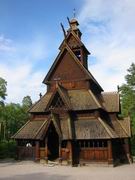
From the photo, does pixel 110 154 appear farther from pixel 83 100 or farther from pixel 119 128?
pixel 83 100

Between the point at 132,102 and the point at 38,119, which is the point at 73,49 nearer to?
the point at 38,119

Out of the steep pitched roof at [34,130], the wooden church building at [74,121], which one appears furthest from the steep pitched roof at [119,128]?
the steep pitched roof at [34,130]

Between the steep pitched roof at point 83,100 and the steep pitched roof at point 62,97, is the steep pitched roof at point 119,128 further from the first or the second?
the steep pitched roof at point 62,97

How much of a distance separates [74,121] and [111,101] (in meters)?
6.55

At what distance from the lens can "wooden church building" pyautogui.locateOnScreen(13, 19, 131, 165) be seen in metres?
26.5

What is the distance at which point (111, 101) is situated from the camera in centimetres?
3297

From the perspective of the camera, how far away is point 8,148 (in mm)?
39375

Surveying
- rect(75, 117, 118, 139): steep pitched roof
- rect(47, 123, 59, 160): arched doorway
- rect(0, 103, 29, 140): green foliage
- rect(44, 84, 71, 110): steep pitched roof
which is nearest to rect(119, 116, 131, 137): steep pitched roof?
rect(75, 117, 118, 139): steep pitched roof

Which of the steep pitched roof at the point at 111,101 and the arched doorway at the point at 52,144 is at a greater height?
the steep pitched roof at the point at 111,101

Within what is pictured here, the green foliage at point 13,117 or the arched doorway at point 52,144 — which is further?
the green foliage at point 13,117

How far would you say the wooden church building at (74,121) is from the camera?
26469 millimetres

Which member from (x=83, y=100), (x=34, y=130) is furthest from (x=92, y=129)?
(x=34, y=130)

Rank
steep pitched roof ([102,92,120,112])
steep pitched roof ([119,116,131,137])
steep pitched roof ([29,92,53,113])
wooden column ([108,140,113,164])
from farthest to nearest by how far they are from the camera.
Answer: steep pitched roof ([102,92,120,112]), steep pitched roof ([29,92,53,113]), steep pitched roof ([119,116,131,137]), wooden column ([108,140,113,164])

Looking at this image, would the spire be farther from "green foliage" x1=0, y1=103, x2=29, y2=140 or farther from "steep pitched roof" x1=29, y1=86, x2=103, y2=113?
"green foliage" x1=0, y1=103, x2=29, y2=140
